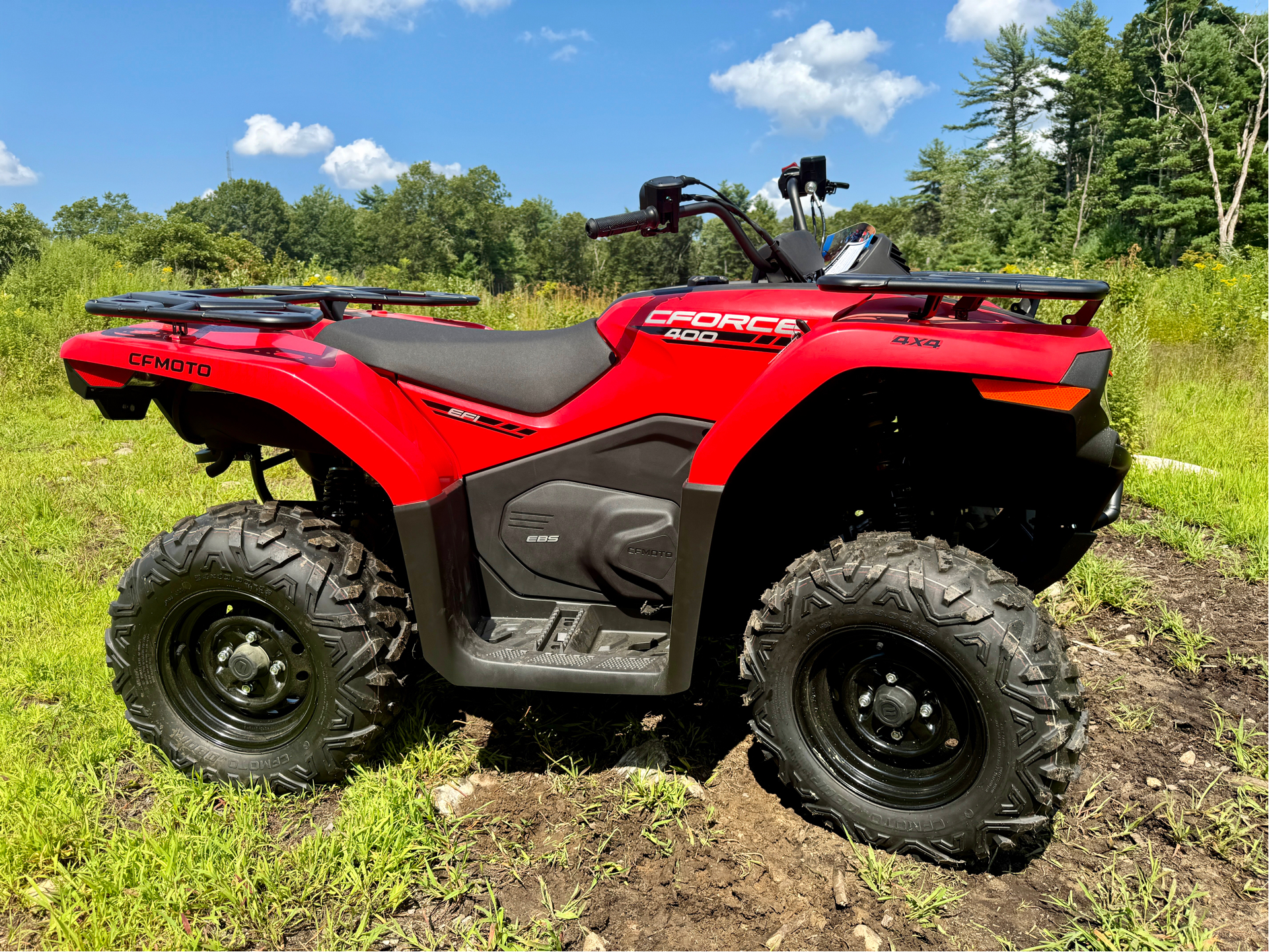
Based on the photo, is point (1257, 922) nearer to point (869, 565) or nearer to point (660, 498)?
point (869, 565)

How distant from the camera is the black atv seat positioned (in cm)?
231

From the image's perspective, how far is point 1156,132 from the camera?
31859mm

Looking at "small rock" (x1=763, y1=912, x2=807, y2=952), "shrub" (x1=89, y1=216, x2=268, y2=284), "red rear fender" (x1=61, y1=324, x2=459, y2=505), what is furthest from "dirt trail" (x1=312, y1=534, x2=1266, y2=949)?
"shrub" (x1=89, y1=216, x2=268, y2=284)

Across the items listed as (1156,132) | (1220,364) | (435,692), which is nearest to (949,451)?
(435,692)

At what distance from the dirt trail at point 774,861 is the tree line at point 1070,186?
2017 mm

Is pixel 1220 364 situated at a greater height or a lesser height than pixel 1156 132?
lesser

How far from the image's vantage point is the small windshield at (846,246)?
7.27 feet

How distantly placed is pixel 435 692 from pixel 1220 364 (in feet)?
27.1

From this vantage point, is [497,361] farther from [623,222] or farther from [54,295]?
[54,295]

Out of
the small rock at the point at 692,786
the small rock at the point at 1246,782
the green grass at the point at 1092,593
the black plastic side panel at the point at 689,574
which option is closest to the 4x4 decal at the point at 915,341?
the black plastic side panel at the point at 689,574

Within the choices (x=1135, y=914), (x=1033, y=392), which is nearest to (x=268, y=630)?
(x=1033, y=392)

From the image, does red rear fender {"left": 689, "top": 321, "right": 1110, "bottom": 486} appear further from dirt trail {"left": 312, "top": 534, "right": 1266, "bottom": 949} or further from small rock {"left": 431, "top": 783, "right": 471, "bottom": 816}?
small rock {"left": 431, "top": 783, "right": 471, "bottom": 816}

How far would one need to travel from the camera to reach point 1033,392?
5.70 feet

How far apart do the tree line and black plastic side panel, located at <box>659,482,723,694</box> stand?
1346 millimetres
